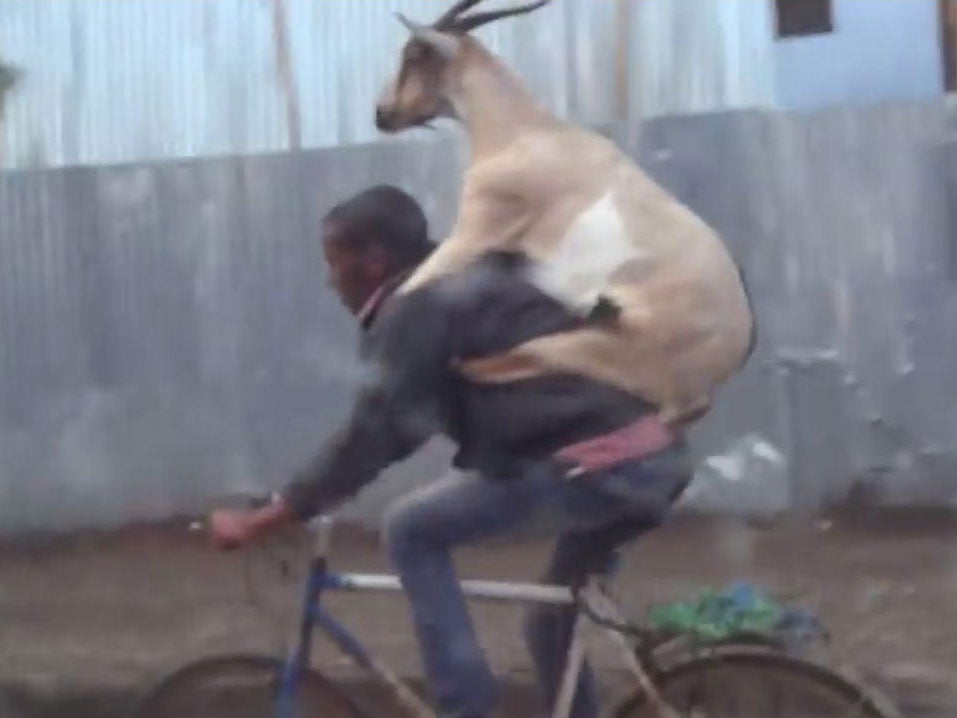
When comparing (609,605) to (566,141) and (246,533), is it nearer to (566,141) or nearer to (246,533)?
(246,533)

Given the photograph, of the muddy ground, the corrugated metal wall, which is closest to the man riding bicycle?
the muddy ground

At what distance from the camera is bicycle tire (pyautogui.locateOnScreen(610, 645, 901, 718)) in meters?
4.76

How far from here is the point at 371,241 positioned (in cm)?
511

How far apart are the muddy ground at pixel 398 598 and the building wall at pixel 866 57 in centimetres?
428

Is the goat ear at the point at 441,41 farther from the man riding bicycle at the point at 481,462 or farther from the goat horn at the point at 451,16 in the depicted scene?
the man riding bicycle at the point at 481,462

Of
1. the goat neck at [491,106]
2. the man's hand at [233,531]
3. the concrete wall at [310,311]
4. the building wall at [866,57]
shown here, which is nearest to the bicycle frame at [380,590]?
the man's hand at [233,531]

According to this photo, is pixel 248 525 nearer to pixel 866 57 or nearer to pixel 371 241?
pixel 371 241

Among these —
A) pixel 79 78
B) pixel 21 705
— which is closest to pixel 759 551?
pixel 21 705

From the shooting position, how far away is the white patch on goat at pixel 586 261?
5008 millimetres

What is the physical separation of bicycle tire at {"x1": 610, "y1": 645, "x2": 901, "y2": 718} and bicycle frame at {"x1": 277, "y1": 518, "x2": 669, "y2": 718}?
16cm

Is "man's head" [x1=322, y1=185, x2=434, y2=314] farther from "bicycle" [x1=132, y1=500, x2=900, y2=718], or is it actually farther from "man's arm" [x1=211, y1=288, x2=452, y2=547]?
"bicycle" [x1=132, y1=500, x2=900, y2=718]

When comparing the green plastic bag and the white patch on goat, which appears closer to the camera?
the green plastic bag

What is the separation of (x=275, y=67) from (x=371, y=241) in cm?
669

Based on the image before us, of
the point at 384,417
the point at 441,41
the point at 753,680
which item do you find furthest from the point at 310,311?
the point at 753,680
